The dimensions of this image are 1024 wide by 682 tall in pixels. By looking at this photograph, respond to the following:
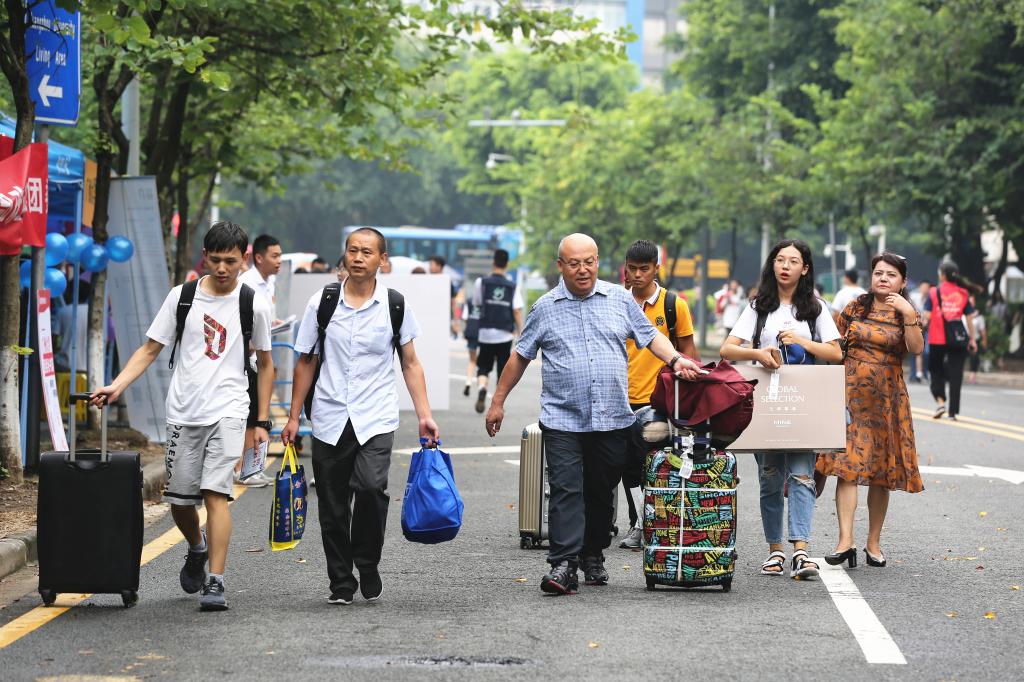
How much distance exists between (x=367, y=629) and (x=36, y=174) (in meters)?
4.86

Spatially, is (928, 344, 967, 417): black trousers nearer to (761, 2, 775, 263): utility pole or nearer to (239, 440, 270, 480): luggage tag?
(239, 440, 270, 480): luggage tag

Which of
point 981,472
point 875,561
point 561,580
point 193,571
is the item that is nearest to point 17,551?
point 193,571

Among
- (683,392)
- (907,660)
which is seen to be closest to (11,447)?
(683,392)

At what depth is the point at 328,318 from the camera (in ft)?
23.1

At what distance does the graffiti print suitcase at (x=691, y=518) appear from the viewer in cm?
734

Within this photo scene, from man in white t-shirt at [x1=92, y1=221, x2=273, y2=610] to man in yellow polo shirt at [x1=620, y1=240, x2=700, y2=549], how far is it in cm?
224

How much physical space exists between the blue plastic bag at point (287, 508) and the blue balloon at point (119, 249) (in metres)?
6.80

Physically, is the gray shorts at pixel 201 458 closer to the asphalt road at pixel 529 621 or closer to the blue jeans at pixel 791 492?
the asphalt road at pixel 529 621

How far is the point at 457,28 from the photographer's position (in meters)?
15.6

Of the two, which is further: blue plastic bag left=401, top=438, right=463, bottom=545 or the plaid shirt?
the plaid shirt

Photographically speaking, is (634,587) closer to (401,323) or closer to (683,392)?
(683,392)

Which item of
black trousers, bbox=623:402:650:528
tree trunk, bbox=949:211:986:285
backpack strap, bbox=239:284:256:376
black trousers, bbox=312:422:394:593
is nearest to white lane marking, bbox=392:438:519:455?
black trousers, bbox=623:402:650:528

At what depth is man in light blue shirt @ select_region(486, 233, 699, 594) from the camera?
735 cm

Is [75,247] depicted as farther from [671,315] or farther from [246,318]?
[246,318]
